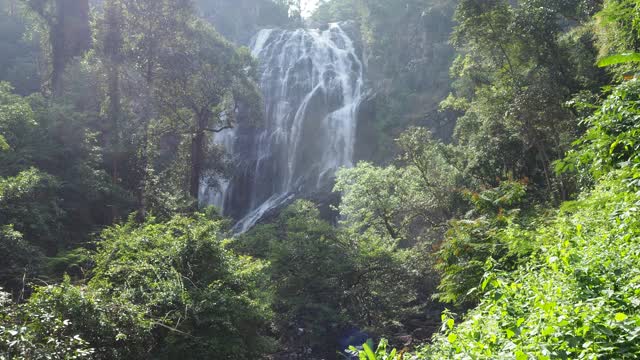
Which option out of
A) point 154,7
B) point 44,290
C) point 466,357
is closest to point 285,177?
point 154,7

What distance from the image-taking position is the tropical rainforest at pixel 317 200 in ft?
16.2

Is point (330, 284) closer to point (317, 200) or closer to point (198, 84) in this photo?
point (198, 84)

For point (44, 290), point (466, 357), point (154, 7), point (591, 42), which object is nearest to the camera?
point (466, 357)

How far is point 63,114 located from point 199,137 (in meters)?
7.49

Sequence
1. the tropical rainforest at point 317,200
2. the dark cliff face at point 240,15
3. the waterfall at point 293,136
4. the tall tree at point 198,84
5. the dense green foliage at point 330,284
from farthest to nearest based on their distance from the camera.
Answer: the dark cliff face at point 240,15 < the waterfall at point 293,136 < the tall tree at point 198,84 < the dense green foliage at point 330,284 < the tropical rainforest at point 317,200

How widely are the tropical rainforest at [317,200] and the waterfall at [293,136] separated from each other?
187 millimetres

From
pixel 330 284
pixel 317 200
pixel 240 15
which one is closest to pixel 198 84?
pixel 317 200

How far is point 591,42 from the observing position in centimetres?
1571

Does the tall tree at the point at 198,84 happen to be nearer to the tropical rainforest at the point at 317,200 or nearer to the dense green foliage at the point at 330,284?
the tropical rainforest at the point at 317,200

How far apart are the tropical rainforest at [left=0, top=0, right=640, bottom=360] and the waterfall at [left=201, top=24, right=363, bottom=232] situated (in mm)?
187

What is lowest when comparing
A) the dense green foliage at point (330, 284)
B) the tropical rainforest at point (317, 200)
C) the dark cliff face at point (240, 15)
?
the dense green foliage at point (330, 284)

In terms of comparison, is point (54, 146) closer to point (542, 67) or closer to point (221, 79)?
point (221, 79)

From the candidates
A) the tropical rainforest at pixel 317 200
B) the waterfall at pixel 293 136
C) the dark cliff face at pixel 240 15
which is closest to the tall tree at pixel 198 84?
the tropical rainforest at pixel 317 200

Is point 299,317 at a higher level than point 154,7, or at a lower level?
lower
